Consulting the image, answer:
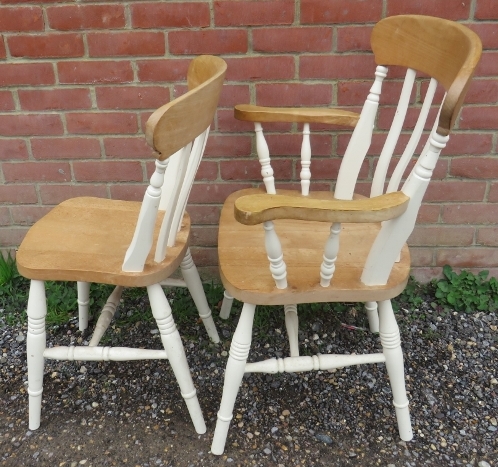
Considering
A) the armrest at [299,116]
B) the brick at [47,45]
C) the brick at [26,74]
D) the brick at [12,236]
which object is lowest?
the brick at [12,236]

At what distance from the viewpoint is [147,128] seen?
0.95 metres

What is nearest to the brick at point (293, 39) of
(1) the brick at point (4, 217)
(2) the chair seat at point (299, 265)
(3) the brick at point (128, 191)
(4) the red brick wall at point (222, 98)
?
(4) the red brick wall at point (222, 98)

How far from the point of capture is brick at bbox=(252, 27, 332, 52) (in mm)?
1569

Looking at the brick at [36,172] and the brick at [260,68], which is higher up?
the brick at [260,68]

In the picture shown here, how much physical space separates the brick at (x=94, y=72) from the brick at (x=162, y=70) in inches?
1.7

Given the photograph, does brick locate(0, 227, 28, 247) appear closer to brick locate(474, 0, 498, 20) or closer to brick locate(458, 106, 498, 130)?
brick locate(458, 106, 498, 130)

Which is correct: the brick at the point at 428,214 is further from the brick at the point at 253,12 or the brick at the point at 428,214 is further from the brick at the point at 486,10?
the brick at the point at 253,12

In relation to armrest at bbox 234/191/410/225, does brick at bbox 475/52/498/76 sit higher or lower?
higher

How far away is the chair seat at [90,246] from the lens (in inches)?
48.9

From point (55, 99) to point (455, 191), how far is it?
145cm

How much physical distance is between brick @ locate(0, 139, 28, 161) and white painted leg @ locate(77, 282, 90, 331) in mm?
521

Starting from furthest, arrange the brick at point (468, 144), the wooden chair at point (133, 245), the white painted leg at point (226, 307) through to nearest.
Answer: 1. the white painted leg at point (226, 307)
2. the brick at point (468, 144)
3. the wooden chair at point (133, 245)

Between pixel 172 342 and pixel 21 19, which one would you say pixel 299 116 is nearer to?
pixel 172 342

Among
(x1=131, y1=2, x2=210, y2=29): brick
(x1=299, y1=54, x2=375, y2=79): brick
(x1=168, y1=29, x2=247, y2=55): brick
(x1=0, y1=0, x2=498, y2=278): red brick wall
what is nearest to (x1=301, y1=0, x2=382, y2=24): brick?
(x1=0, y1=0, x2=498, y2=278): red brick wall
